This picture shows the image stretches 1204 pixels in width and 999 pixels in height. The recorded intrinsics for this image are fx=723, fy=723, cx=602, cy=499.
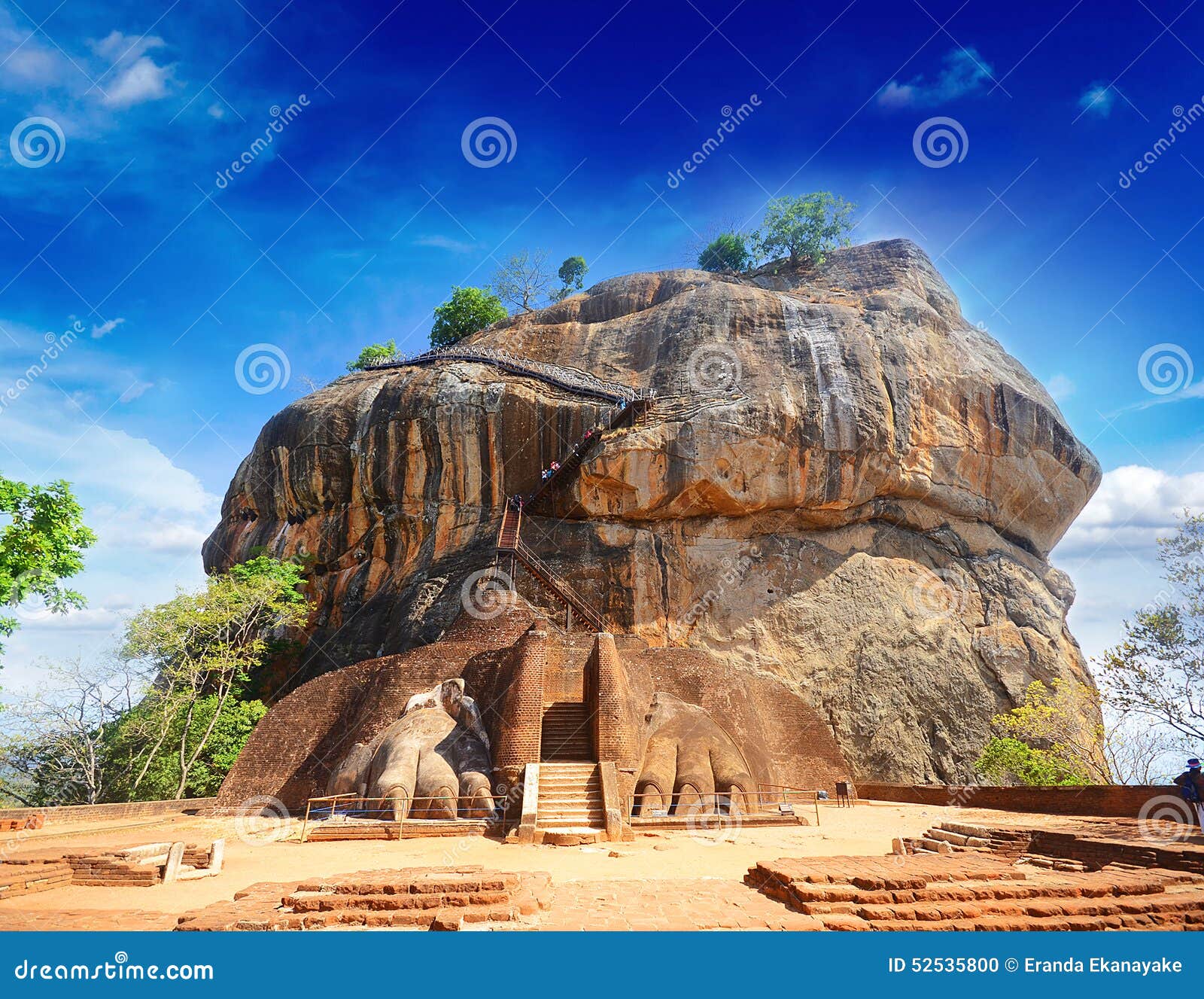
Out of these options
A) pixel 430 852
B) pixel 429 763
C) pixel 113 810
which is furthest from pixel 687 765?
pixel 113 810

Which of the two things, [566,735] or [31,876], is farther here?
[566,735]

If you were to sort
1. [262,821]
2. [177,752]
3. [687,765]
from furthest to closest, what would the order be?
[177,752] → [262,821] → [687,765]

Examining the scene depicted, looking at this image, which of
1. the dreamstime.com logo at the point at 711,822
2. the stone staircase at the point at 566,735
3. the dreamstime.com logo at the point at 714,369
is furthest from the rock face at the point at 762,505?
the dreamstime.com logo at the point at 711,822

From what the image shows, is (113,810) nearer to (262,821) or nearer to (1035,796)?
(262,821)

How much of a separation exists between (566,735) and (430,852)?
516 centimetres

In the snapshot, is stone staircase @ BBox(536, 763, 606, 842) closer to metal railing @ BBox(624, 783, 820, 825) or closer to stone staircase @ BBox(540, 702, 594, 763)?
metal railing @ BBox(624, 783, 820, 825)

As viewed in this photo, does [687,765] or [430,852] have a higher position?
[687,765]

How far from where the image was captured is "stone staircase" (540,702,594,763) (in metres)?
14.3

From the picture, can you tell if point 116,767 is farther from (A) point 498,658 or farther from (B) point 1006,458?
(B) point 1006,458

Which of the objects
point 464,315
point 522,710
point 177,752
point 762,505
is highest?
point 464,315

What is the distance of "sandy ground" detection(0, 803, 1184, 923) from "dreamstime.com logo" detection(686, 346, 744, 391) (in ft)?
54.2

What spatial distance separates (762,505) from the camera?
1069 inches

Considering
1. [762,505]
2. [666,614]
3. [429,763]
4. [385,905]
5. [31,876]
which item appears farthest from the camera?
[762,505]

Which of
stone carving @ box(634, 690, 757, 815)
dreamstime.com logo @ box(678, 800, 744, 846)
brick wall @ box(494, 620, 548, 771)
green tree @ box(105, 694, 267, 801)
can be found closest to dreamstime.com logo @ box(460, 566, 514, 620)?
brick wall @ box(494, 620, 548, 771)
